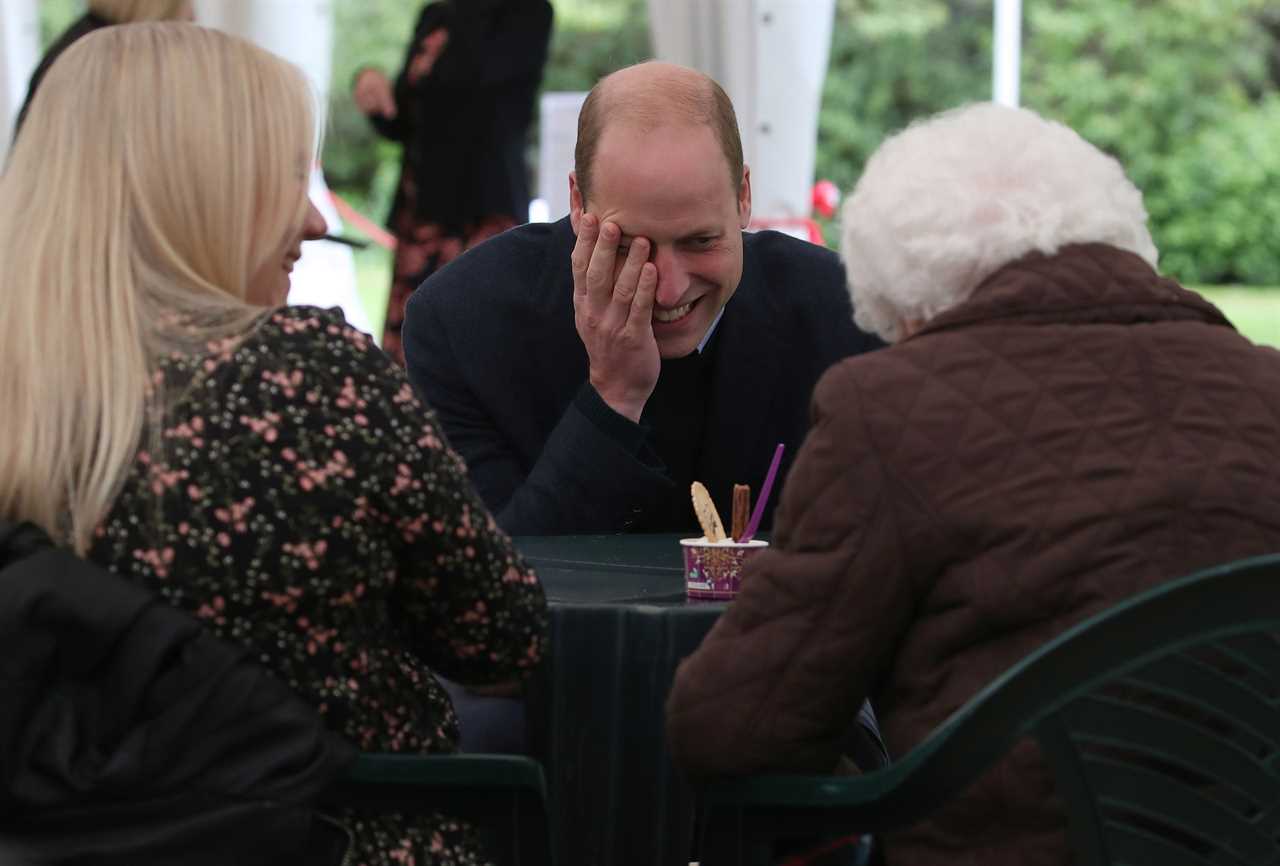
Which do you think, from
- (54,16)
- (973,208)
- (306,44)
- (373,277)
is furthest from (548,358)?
(373,277)

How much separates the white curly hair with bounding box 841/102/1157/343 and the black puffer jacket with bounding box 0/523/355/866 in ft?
2.24

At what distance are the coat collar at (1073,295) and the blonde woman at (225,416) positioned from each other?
0.47m

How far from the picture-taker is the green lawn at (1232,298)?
42.8 ft

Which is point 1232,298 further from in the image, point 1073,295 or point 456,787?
point 456,787

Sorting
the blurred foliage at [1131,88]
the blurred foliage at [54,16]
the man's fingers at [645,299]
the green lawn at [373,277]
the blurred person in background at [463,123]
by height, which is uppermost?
the man's fingers at [645,299]

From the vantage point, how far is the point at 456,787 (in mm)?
1436

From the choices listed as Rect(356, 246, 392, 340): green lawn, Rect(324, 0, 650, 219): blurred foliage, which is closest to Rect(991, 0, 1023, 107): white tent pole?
Rect(324, 0, 650, 219): blurred foliage

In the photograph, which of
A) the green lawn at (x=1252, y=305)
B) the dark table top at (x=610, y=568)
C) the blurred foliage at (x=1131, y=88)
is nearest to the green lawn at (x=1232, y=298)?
the green lawn at (x=1252, y=305)

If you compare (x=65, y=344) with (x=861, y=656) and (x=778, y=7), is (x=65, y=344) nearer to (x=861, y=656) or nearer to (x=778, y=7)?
(x=861, y=656)

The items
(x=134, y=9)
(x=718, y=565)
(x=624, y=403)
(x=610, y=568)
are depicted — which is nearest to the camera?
(x=718, y=565)

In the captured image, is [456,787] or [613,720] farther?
[613,720]

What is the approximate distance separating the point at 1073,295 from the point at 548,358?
119 centimetres

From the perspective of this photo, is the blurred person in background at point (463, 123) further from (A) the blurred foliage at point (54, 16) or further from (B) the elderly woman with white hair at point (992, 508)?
(A) the blurred foliage at point (54, 16)

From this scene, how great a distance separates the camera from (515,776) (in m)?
1.43
